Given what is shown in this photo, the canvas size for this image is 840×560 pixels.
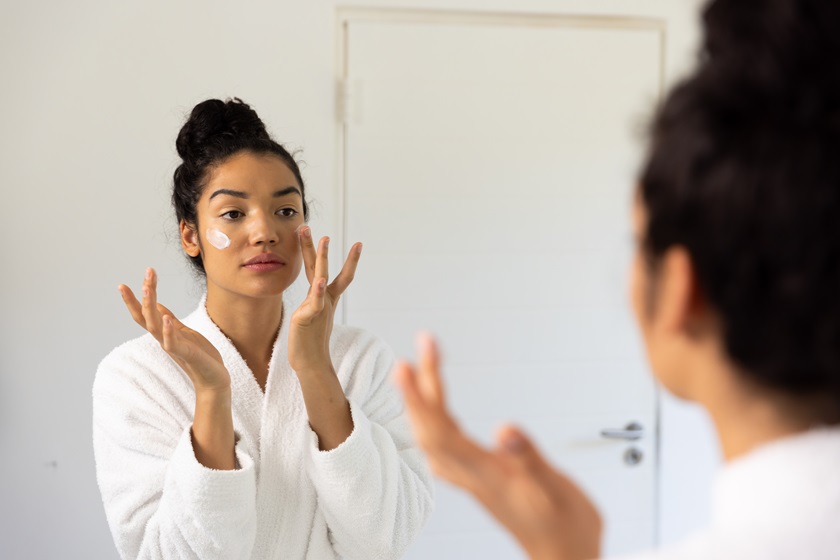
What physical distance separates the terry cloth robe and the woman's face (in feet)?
3.16

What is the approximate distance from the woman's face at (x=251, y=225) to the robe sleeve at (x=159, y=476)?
0.16 metres

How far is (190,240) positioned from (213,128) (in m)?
0.18

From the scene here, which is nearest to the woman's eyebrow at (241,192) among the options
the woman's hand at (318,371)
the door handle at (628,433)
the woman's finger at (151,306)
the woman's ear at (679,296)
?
the woman's hand at (318,371)

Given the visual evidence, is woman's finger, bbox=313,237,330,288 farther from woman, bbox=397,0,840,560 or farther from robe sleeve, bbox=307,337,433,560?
woman, bbox=397,0,840,560

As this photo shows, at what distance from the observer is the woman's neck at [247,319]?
5.01ft

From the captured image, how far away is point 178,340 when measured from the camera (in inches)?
49.9

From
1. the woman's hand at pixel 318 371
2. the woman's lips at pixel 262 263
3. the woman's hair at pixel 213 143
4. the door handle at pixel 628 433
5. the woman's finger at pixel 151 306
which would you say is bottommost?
the door handle at pixel 628 433

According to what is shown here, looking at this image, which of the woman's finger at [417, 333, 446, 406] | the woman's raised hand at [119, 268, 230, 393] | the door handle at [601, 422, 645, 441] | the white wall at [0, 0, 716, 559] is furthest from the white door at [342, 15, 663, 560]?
the woman's finger at [417, 333, 446, 406]

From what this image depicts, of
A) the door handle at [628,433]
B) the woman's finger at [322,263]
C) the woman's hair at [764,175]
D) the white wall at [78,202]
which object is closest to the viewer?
the woman's hair at [764,175]

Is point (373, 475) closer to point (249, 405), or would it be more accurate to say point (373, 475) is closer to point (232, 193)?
point (249, 405)

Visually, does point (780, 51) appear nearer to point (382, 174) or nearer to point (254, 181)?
point (254, 181)

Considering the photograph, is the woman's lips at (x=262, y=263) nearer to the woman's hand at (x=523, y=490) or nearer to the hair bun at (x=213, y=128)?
the hair bun at (x=213, y=128)

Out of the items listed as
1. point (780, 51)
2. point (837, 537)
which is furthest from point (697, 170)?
point (837, 537)

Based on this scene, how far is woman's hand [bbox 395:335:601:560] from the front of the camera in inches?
22.1
